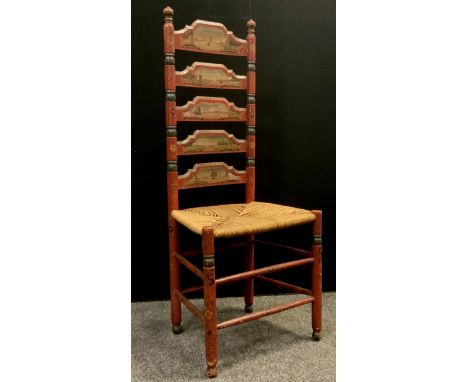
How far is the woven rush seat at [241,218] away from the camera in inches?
47.2

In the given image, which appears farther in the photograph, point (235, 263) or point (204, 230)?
point (235, 263)

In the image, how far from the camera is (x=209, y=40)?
146 centimetres

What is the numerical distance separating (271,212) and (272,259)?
481mm

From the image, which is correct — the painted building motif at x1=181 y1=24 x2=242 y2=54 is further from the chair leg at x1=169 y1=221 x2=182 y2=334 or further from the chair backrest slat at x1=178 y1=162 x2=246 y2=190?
the chair leg at x1=169 y1=221 x2=182 y2=334

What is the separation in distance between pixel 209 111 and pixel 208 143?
122 mm

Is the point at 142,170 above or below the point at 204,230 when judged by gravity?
above

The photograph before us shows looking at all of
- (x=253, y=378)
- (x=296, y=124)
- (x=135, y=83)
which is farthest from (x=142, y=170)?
(x=253, y=378)

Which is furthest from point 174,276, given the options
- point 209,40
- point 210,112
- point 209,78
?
point 209,40

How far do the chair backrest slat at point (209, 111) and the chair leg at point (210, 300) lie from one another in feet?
1.66

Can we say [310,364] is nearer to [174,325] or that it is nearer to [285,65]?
[174,325]

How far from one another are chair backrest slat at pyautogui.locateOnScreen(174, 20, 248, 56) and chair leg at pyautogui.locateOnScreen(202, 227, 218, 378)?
713 mm

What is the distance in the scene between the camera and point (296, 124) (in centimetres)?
173

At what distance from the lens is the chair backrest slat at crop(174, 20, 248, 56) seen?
1414mm

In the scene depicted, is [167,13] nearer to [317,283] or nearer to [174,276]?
[174,276]
